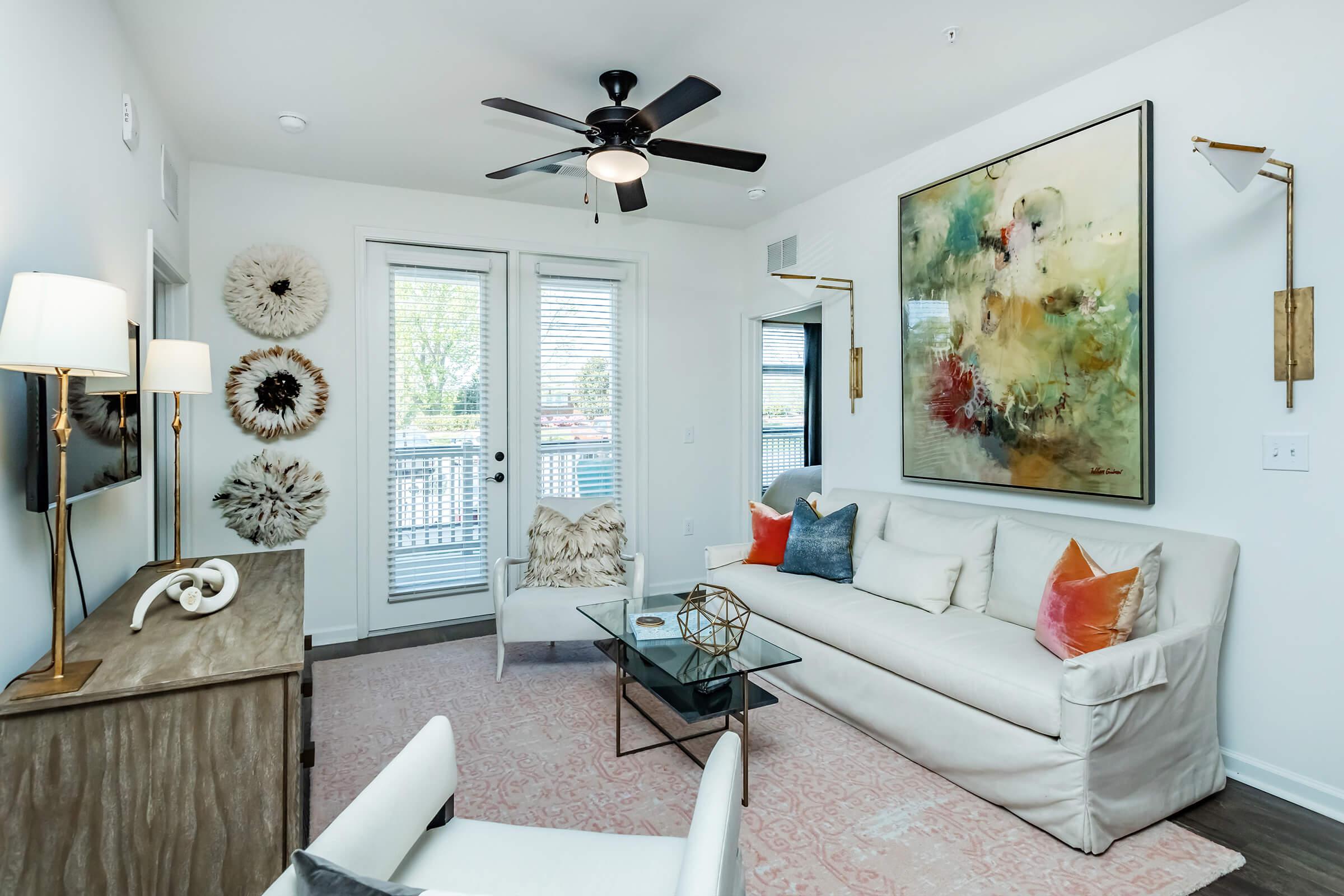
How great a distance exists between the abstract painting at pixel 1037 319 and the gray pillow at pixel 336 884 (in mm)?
2862

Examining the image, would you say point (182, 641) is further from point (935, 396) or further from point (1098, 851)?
point (935, 396)

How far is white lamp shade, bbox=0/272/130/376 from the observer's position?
52.7 inches

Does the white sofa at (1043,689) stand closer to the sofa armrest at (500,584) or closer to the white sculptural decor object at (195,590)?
the sofa armrest at (500,584)

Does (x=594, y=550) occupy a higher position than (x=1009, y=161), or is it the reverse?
(x=1009, y=161)

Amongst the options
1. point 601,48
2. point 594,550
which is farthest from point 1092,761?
point 601,48

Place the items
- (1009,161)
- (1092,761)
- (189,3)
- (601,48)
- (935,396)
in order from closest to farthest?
(1092,761), (189,3), (601,48), (1009,161), (935,396)

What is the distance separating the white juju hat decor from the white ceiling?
0.52m

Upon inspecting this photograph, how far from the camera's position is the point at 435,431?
4340 millimetres

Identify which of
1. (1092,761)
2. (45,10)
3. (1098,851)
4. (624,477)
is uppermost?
(45,10)

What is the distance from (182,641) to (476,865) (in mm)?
1023

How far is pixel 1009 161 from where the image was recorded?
123 inches

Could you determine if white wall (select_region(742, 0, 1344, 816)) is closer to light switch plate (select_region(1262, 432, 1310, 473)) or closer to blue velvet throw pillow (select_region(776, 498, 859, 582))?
light switch plate (select_region(1262, 432, 1310, 473))

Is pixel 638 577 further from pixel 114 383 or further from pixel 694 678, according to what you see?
pixel 114 383

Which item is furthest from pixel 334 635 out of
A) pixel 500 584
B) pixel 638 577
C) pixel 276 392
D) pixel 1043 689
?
pixel 1043 689
